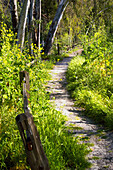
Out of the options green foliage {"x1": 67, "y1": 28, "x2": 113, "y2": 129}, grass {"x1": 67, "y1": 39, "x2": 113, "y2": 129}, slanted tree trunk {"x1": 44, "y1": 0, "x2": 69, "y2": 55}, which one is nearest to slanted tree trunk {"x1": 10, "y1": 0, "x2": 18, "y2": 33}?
green foliage {"x1": 67, "y1": 28, "x2": 113, "y2": 129}

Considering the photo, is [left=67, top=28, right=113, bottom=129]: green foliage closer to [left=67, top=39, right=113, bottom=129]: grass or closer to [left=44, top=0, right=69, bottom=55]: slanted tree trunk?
[left=67, top=39, right=113, bottom=129]: grass

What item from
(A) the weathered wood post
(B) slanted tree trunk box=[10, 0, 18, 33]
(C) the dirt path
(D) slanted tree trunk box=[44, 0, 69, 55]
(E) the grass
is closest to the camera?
(A) the weathered wood post

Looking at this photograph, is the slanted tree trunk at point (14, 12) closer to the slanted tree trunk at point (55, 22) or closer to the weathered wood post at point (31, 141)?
the slanted tree trunk at point (55, 22)

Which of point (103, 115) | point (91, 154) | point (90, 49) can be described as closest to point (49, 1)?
point (90, 49)

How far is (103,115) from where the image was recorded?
5.14 m

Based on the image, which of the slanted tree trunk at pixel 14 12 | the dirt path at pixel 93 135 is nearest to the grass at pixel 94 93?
the dirt path at pixel 93 135

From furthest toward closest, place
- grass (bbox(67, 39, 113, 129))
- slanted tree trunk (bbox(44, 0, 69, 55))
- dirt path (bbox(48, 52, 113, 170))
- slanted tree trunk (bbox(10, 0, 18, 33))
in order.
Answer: slanted tree trunk (bbox(44, 0, 69, 55)) < slanted tree trunk (bbox(10, 0, 18, 33)) < grass (bbox(67, 39, 113, 129)) < dirt path (bbox(48, 52, 113, 170))

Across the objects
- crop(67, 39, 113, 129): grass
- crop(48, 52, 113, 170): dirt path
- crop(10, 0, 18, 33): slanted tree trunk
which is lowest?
crop(48, 52, 113, 170): dirt path

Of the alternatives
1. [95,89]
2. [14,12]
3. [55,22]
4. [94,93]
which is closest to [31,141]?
[94,93]

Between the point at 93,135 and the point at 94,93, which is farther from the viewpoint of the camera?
the point at 94,93

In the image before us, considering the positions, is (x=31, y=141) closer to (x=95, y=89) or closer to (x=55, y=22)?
(x=95, y=89)

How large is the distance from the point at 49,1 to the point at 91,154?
20.1 m

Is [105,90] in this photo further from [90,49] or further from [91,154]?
[91,154]

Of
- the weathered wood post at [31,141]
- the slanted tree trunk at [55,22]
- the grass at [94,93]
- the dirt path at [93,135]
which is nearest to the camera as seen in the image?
the weathered wood post at [31,141]
